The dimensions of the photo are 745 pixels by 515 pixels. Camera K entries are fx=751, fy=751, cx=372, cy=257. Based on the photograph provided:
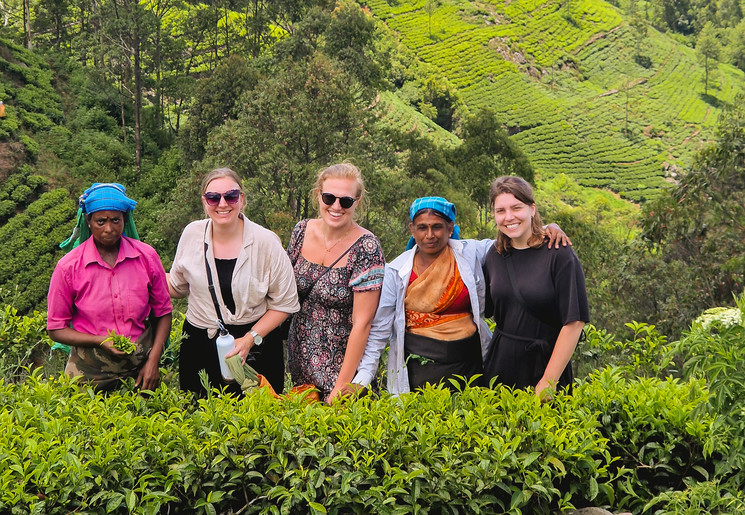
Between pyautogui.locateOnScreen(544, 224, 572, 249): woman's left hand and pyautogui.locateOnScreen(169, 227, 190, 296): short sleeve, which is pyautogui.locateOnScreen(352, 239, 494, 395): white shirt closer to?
pyautogui.locateOnScreen(544, 224, 572, 249): woman's left hand

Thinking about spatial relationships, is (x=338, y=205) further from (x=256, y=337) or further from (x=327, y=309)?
(x=256, y=337)

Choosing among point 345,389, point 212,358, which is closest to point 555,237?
point 345,389

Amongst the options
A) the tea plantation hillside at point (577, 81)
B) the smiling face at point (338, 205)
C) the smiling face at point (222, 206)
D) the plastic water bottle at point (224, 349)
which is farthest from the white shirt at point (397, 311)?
the tea plantation hillside at point (577, 81)

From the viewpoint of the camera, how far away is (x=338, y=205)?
2.87m

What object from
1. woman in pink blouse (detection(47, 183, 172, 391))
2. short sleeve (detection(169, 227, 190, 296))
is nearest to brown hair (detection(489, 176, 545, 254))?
short sleeve (detection(169, 227, 190, 296))

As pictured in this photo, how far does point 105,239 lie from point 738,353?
2131mm

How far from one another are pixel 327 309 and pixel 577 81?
216 ft

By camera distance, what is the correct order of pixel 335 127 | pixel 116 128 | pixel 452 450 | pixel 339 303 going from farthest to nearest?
pixel 116 128 < pixel 335 127 < pixel 339 303 < pixel 452 450

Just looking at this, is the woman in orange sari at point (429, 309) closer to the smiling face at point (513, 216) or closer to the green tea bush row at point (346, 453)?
the smiling face at point (513, 216)

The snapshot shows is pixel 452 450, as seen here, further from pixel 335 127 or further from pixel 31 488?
pixel 335 127

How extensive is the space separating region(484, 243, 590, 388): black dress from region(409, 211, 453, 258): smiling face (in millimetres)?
209

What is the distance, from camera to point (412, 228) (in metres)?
2.89

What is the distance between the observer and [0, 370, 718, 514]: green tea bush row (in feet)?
7.20

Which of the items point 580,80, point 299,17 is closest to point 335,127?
point 299,17
